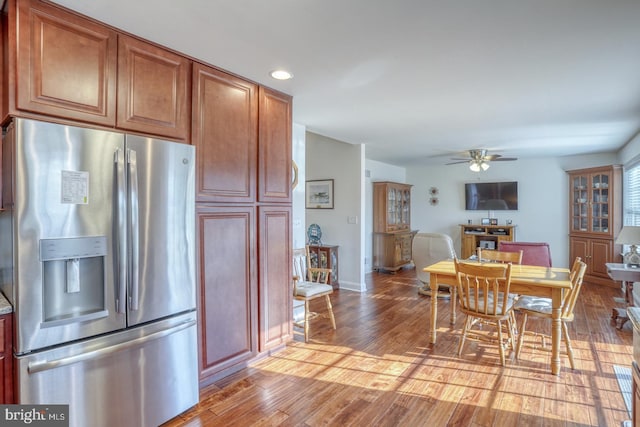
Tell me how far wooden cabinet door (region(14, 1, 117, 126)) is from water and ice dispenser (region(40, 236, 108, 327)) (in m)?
0.70

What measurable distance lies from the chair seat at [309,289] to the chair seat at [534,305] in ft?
6.04

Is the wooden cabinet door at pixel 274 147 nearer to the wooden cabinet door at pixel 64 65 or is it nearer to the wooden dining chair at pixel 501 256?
the wooden cabinet door at pixel 64 65

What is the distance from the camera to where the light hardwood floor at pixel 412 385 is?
7.17 ft

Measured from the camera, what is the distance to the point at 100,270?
6.04ft

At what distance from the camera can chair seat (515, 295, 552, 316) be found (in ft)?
9.75

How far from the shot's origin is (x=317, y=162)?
240 inches

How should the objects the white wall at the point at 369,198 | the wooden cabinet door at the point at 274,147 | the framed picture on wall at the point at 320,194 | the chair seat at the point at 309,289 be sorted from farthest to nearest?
1. the white wall at the point at 369,198
2. the framed picture on wall at the point at 320,194
3. the chair seat at the point at 309,289
4. the wooden cabinet door at the point at 274,147

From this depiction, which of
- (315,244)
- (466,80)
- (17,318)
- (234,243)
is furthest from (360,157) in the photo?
(17,318)

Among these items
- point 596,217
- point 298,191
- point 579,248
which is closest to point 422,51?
point 298,191

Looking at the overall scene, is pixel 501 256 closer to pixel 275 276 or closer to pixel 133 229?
pixel 275 276

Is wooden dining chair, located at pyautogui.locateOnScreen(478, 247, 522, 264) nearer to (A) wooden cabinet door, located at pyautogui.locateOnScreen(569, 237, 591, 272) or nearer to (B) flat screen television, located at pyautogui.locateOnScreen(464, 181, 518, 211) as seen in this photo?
(A) wooden cabinet door, located at pyautogui.locateOnScreen(569, 237, 591, 272)

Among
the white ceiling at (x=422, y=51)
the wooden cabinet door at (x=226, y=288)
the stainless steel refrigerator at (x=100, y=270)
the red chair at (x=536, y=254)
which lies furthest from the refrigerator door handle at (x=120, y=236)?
the red chair at (x=536, y=254)

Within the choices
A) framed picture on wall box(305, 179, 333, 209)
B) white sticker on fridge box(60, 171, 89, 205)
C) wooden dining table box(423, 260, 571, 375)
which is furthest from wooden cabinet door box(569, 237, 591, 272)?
white sticker on fridge box(60, 171, 89, 205)

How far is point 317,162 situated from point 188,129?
12.5ft
